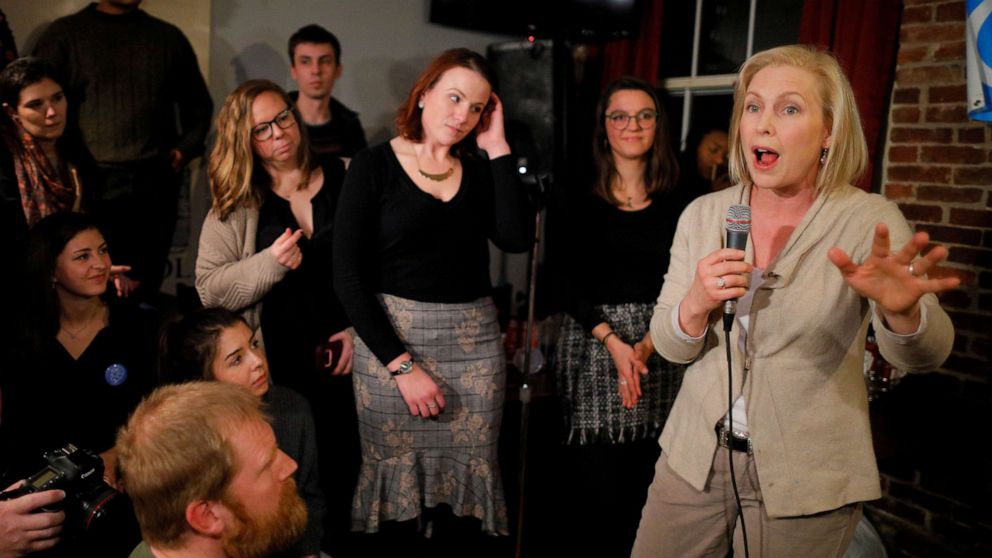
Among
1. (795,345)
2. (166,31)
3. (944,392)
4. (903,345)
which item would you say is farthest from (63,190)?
(944,392)

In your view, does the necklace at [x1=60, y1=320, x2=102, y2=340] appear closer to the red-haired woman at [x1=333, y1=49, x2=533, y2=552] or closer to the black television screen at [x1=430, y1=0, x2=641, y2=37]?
the red-haired woman at [x1=333, y1=49, x2=533, y2=552]

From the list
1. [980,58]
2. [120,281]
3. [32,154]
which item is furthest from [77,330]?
[980,58]

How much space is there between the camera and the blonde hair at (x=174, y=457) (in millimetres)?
1252

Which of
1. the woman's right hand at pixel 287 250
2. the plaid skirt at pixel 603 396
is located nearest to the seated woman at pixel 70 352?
the woman's right hand at pixel 287 250

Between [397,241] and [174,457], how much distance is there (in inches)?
34.0

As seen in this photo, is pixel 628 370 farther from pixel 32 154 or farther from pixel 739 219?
pixel 32 154

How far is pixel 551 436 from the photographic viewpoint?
3492mm

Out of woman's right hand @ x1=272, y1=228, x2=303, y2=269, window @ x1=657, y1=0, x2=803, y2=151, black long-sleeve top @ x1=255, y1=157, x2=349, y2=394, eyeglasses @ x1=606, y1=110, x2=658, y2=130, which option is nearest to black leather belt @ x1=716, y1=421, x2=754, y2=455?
eyeglasses @ x1=606, y1=110, x2=658, y2=130

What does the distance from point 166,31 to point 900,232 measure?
3.06 metres

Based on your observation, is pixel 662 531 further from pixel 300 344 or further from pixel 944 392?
pixel 944 392

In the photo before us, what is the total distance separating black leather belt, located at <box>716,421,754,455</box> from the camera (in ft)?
4.60

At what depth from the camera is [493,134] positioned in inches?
83.8

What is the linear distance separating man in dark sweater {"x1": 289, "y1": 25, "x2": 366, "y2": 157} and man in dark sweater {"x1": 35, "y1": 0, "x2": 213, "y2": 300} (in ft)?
1.44

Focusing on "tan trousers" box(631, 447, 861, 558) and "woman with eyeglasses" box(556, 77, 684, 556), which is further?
"woman with eyeglasses" box(556, 77, 684, 556)
